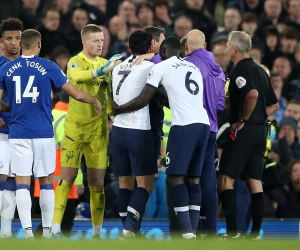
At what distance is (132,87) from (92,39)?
946 mm

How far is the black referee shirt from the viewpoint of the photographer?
1227 centimetres

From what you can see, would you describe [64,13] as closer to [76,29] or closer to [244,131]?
[76,29]

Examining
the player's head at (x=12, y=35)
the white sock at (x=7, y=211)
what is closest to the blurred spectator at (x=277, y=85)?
the player's head at (x=12, y=35)

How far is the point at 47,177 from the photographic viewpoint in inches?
456

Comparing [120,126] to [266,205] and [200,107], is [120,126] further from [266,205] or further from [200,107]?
[266,205]

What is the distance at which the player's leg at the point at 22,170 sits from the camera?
11367mm

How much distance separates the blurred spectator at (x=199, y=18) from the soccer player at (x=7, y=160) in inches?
269

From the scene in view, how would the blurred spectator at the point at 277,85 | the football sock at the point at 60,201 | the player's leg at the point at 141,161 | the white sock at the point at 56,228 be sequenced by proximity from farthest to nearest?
1. the blurred spectator at the point at 277,85
2. the football sock at the point at 60,201
3. the white sock at the point at 56,228
4. the player's leg at the point at 141,161

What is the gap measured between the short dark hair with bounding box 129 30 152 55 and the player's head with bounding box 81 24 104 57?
0.66 meters

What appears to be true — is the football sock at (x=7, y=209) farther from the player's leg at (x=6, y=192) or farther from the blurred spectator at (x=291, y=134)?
the blurred spectator at (x=291, y=134)

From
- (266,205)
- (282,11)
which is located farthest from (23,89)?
(282,11)

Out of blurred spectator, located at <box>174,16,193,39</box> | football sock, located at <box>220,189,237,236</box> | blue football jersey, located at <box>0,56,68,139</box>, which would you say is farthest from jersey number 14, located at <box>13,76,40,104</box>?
blurred spectator, located at <box>174,16,193,39</box>

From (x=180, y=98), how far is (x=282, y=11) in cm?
899

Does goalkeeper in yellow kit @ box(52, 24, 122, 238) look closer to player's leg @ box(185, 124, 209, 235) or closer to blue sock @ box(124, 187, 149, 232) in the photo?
blue sock @ box(124, 187, 149, 232)
